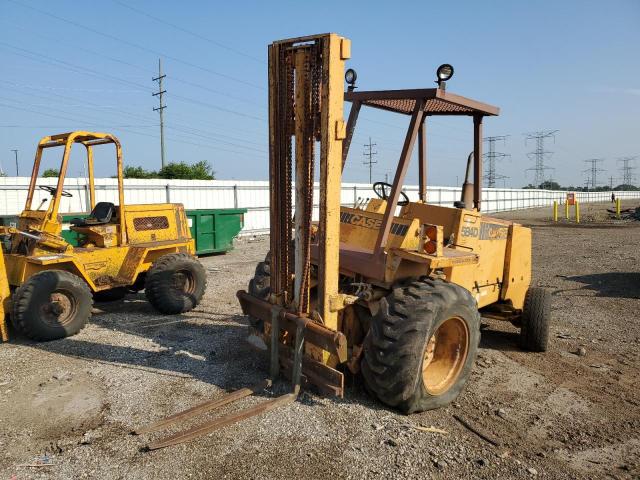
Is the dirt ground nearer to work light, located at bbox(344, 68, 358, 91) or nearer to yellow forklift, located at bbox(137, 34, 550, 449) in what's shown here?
yellow forklift, located at bbox(137, 34, 550, 449)

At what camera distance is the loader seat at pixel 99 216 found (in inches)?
292

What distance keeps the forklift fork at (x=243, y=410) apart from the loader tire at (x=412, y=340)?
0.59m

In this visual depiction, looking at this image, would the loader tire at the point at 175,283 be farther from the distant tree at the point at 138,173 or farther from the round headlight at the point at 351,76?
the distant tree at the point at 138,173

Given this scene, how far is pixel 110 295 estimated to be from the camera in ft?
27.3

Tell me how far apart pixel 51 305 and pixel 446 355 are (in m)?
4.81

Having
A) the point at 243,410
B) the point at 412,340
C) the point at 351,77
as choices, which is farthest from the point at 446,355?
the point at 351,77

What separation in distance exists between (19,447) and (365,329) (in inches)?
112

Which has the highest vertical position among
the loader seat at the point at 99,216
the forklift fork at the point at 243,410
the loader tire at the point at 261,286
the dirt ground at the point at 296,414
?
the loader seat at the point at 99,216

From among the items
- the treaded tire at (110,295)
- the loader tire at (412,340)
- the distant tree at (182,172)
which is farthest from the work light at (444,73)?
the distant tree at (182,172)

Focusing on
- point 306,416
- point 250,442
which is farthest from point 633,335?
point 250,442

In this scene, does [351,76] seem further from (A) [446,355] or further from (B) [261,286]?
(A) [446,355]

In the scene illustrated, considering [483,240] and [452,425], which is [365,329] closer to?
[452,425]

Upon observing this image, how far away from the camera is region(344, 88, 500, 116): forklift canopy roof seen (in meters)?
4.23

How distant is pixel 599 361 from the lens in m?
5.56
